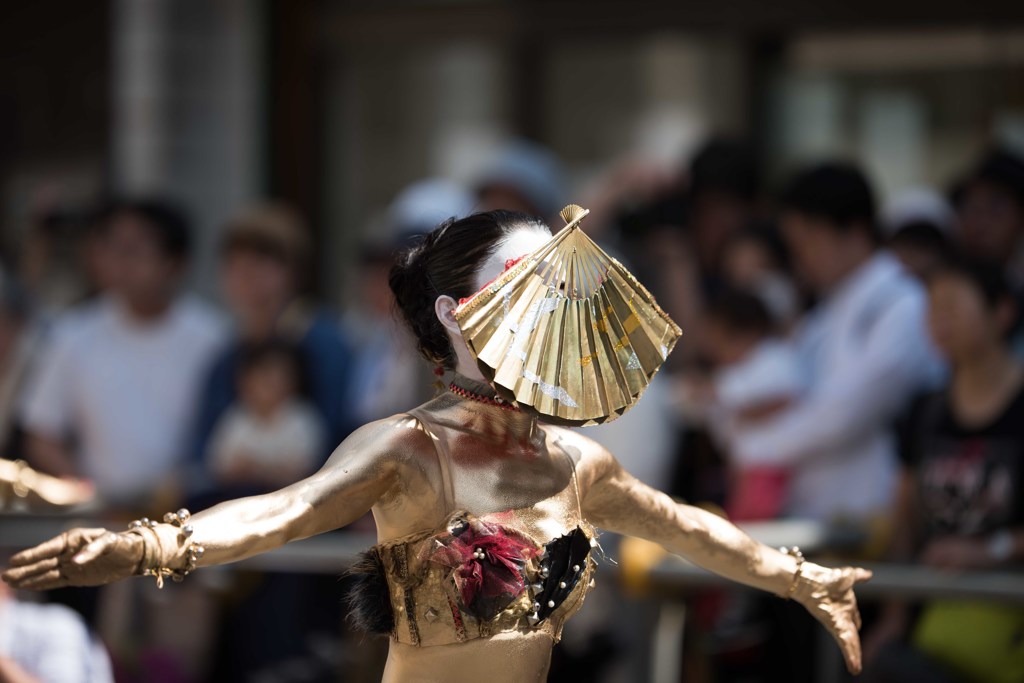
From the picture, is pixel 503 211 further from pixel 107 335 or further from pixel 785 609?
pixel 107 335

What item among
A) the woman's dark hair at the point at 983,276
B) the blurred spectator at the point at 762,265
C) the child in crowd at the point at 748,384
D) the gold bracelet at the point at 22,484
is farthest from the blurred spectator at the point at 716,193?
the gold bracelet at the point at 22,484

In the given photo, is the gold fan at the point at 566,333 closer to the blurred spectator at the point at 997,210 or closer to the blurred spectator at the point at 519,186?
the blurred spectator at the point at 519,186

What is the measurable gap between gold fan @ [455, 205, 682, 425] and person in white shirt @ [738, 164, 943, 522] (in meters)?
2.10

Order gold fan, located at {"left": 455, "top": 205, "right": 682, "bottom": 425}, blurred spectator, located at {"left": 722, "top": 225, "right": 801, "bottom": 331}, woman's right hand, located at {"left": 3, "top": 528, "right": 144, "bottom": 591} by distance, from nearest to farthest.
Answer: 1. woman's right hand, located at {"left": 3, "top": 528, "right": 144, "bottom": 591}
2. gold fan, located at {"left": 455, "top": 205, "right": 682, "bottom": 425}
3. blurred spectator, located at {"left": 722, "top": 225, "right": 801, "bottom": 331}

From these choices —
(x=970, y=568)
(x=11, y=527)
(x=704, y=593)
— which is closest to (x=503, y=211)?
(x=970, y=568)

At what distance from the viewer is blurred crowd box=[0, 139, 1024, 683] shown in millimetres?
3740

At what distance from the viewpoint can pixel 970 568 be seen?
3.59 meters

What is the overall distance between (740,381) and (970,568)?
985 millimetres

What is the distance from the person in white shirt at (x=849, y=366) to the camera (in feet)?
13.3

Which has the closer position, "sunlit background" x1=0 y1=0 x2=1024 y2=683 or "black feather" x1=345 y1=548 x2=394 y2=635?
"black feather" x1=345 y1=548 x2=394 y2=635

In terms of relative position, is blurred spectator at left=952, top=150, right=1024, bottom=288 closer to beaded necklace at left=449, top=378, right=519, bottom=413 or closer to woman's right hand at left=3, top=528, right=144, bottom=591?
beaded necklace at left=449, top=378, right=519, bottom=413

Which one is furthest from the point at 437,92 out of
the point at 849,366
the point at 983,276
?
the point at 983,276

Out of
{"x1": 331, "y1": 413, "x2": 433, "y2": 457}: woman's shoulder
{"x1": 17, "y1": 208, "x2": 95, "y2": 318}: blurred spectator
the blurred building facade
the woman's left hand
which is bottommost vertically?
the woman's left hand

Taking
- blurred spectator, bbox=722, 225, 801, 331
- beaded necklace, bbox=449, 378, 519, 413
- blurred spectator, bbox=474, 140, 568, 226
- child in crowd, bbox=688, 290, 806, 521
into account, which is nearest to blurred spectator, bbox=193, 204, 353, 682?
blurred spectator, bbox=474, 140, 568, 226
